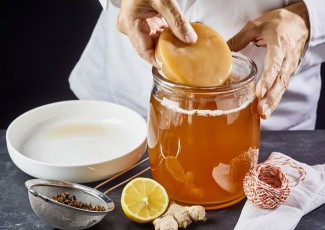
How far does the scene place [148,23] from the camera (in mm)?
1118

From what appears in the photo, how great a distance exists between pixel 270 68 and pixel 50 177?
0.40 meters

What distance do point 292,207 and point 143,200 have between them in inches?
9.0

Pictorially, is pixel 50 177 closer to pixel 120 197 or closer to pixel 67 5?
pixel 120 197

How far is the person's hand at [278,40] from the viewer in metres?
1.06

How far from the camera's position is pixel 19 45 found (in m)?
2.00

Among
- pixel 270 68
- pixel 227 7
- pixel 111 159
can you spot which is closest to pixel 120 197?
pixel 111 159

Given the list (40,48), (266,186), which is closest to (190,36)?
(266,186)

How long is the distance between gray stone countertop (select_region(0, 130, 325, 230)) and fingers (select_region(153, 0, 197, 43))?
273mm

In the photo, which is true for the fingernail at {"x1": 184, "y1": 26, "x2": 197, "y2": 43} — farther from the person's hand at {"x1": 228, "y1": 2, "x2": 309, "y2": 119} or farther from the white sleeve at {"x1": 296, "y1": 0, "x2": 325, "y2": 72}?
the white sleeve at {"x1": 296, "y1": 0, "x2": 325, "y2": 72}

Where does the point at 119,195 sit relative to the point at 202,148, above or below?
below

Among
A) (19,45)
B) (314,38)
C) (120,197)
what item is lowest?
(19,45)

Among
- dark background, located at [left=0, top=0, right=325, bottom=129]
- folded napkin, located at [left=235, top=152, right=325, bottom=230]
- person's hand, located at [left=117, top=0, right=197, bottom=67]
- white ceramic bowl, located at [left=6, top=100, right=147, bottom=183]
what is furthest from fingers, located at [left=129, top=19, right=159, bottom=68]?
dark background, located at [left=0, top=0, right=325, bottom=129]

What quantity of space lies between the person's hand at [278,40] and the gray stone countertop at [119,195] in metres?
0.14

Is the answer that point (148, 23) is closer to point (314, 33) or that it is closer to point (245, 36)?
point (245, 36)
